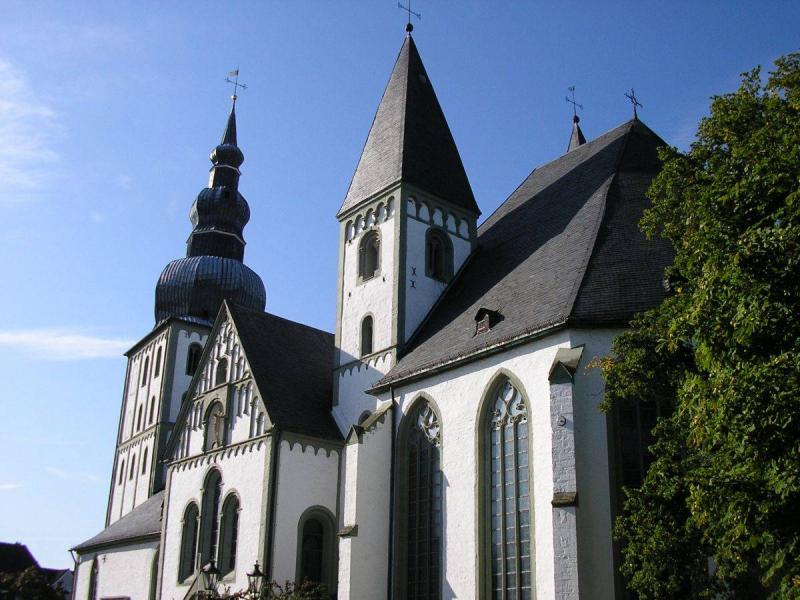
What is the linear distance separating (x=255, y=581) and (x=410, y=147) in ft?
42.5

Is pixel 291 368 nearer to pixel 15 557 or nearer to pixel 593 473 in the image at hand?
pixel 593 473

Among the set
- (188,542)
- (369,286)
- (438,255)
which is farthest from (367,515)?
(438,255)

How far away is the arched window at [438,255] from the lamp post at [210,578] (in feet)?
31.2

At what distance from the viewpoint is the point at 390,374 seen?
A: 2238 cm

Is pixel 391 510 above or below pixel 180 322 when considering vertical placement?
below

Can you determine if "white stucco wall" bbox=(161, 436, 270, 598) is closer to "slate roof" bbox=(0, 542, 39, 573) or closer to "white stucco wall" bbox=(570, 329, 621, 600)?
"white stucco wall" bbox=(570, 329, 621, 600)

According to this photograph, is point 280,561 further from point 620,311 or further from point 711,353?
point 711,353

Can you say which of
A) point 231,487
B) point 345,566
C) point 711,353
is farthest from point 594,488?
point 231,487

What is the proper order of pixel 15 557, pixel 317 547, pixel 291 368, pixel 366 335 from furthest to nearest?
pixel 15 557 < pixel 291 368 < pixel 366 335 < pixel 317 547

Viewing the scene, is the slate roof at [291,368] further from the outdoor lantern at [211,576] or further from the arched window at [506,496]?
the arched window at [506,496]

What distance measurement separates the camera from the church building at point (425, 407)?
17047mm

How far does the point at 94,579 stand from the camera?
1266 inches

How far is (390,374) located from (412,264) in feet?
12.1

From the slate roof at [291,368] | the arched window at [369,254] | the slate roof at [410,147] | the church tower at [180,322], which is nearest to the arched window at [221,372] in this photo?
the slate roof at [291,368]
